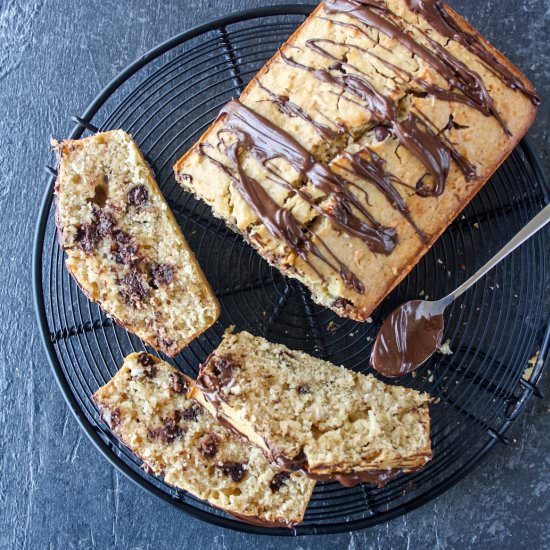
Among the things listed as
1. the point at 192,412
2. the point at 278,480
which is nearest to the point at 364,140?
the point at 192,412

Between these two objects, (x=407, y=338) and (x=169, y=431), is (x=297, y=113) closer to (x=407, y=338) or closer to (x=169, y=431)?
(x=407, y=338)

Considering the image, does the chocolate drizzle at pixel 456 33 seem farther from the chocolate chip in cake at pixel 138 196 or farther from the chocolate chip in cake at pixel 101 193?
the chocolate chip in cake at pixel 101 193

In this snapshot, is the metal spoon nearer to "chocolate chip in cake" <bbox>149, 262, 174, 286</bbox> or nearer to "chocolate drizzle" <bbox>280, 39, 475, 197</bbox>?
"chocolate drizzle" <bbox>280, 39, 475, 197</bbox>

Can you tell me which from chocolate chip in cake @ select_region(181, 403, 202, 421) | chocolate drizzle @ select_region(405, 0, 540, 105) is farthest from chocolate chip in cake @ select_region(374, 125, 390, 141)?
chocolate chip in cake @ select_region(181, 403, 202, 421)

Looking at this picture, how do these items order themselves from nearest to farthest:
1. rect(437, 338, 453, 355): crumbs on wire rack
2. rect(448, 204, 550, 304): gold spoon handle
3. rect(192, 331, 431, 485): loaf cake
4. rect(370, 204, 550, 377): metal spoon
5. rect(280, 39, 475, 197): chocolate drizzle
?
rect(280, 39, 475, 197): chocolate drizzle, rect(192, 331, 431, 485): loaf cake, rect(448, 204, 550, 304): gold spoon handle, rect(370, 204, 550, 377): metal spoon, rect(437, 338, 453, 355): crumbs on wire rack

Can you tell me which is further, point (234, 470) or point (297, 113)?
point (234, 470)

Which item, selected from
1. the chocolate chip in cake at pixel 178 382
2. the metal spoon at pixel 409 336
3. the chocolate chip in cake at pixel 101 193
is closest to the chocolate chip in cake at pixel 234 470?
the chocolate chip in cake at pixel 178 382
